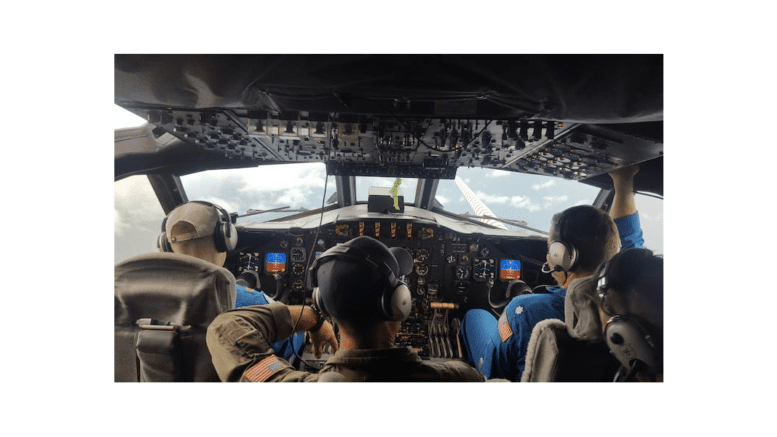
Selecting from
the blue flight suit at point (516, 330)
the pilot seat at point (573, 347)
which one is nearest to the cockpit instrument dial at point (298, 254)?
the blue flight suit at point (516, 330)

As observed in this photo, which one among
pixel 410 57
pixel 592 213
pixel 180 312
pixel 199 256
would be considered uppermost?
pixel 410 57

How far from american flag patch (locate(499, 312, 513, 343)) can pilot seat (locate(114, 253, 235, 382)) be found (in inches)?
57.8

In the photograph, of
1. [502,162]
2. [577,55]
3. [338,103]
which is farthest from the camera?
[502,162]

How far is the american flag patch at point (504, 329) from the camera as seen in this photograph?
6.70ft

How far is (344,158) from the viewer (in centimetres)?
203

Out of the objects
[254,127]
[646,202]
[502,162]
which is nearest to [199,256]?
[254,127]

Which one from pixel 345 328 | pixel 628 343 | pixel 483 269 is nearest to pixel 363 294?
pixel 345 328

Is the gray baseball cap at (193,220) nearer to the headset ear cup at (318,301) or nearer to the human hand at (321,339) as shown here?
the headset ear cup at (318,301)

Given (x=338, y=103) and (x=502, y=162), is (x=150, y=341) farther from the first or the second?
(x=502, y=162)

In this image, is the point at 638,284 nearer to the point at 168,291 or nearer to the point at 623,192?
the point at 623,192

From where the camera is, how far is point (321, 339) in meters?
2.00

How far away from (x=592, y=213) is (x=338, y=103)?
4.82ft

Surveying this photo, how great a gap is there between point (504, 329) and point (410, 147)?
1.12m

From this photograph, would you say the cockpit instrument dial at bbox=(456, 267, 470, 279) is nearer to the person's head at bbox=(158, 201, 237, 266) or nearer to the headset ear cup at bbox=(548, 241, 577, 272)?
the headset ear cup at bbox=(548, 241, 577, 272)
